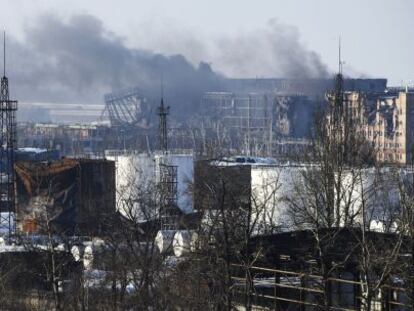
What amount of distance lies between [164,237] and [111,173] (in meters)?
7.61

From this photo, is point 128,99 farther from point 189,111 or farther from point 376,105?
point 376,105

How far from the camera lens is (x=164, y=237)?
61.3 feet

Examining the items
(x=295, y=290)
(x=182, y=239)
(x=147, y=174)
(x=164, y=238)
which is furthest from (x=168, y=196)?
(x=295, y=290)

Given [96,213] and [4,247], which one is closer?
A: [4,247]

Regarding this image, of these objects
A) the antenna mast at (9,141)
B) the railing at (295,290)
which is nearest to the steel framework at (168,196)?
the antenna mast at (9,141)

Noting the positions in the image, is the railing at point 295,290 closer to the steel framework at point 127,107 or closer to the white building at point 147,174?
the white building at point 147,174

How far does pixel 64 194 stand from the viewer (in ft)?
79.9

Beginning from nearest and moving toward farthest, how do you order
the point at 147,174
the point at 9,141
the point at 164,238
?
the point at 164,238, the point at 9,141, the point at 147,174

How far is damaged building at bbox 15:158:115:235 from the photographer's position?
2284 centimetres

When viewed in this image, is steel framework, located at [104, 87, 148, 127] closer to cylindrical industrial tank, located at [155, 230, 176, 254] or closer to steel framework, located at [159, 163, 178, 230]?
steel framework, located at [159, 163, 178, 230]

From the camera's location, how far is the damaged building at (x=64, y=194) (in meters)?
22.8

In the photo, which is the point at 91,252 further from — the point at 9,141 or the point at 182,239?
the point at 9,141

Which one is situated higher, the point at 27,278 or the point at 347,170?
the point at 347,170

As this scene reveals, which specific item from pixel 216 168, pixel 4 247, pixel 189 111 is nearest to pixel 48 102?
pixel 189 111
